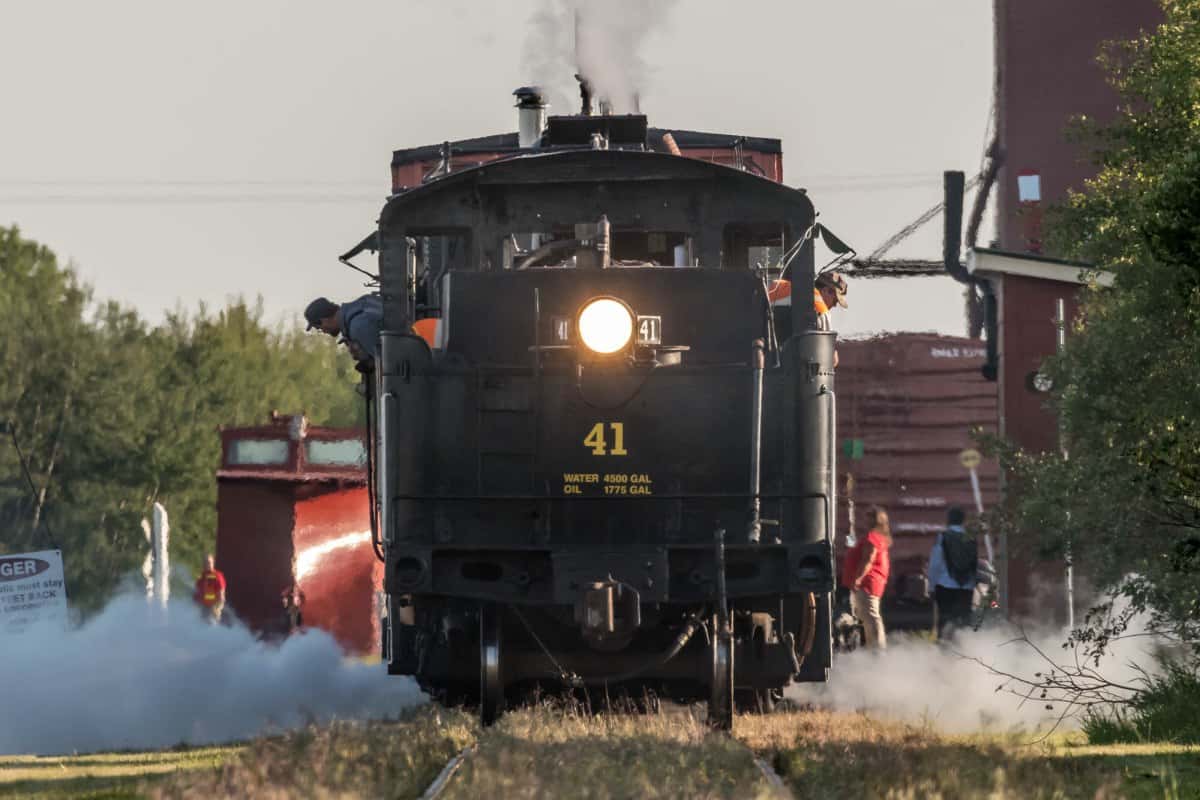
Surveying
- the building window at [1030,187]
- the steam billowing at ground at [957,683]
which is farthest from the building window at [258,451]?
the building window at [1030,187]

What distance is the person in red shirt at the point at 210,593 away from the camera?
2759 centimetres

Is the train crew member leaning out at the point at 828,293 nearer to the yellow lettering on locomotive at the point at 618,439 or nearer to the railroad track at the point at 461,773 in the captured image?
the yellow lettering on locomotive at the point at 618,439

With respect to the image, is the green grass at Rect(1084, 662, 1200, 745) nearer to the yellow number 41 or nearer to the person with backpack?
the yellow number 41

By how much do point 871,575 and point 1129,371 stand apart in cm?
318

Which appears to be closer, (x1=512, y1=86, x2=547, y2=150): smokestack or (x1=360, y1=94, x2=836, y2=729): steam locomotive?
(x1=360, y1=94, x2=836, y2=729): steam locomotive

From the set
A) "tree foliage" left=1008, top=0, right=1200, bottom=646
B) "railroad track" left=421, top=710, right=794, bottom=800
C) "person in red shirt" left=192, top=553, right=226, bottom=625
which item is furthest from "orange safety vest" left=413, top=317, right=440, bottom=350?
"person in red shirt" left=192, top=553, right=226, bottom=625

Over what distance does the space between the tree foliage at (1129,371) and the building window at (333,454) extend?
9858mm

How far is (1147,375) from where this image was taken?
19.5 meters

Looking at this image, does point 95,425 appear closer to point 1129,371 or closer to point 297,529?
point 297,529

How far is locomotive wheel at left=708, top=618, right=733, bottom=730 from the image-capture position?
1184cm

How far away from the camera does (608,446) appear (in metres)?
11.7

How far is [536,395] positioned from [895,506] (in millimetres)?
17272

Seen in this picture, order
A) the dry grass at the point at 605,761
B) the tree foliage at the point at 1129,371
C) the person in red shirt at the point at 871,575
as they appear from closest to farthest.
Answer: the dry grass at the point at 605,761 → the tree foliage at the point at 1129,371 → the person in red shirt at the point at 871,575

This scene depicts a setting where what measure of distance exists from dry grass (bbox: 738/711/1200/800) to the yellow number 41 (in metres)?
1.71
